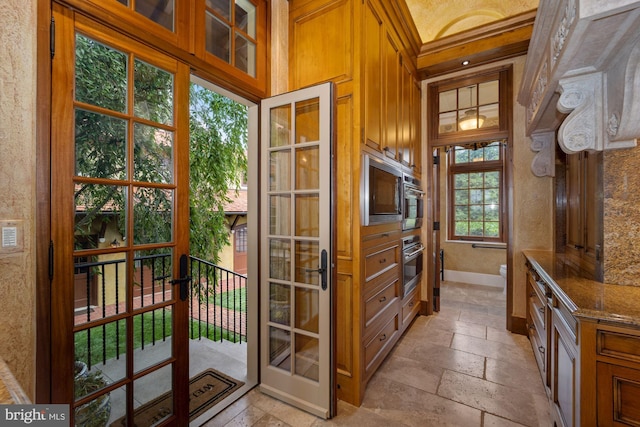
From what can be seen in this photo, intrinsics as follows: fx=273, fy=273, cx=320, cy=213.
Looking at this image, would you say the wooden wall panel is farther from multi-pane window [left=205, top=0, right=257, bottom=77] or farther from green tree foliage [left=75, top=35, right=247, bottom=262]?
green tree foliage [left=75, top=35, right=247, bottom=262]

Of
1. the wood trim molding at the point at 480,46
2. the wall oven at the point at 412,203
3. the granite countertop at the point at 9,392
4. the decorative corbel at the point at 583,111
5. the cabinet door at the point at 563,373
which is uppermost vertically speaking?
the wood trim molding at the point at 480,46

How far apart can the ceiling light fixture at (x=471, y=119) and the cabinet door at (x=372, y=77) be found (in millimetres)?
1707

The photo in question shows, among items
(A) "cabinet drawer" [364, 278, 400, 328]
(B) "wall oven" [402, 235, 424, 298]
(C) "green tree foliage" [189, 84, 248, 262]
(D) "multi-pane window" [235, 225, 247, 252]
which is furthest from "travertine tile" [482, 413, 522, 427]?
(D) "multi-pane window" [235, 225, 247, 252]

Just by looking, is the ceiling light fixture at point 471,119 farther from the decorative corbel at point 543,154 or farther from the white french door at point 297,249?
the white french door at point 297,249

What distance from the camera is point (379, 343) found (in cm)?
226

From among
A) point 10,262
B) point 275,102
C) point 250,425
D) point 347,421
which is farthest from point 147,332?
point 275,102

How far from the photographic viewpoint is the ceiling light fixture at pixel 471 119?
3.31m

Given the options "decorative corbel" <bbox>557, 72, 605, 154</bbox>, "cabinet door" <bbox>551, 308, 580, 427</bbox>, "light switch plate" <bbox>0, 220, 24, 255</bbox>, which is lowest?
"cabinet door" <bbox>551, 308, 580, 427</bbox>

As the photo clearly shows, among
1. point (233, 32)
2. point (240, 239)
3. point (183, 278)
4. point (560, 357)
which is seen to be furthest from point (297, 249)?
point (240, 239)

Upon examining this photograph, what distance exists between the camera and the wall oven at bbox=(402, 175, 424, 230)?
279 centimetres

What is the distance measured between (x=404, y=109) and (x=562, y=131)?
1.51 metres

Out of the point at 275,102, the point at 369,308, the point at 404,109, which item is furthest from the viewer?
the point at 404,109

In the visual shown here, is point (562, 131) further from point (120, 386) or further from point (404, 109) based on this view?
point (120, 386)

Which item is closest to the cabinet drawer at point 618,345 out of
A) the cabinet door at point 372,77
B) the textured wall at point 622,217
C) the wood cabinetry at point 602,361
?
the wood cabinetry at point 602,361
